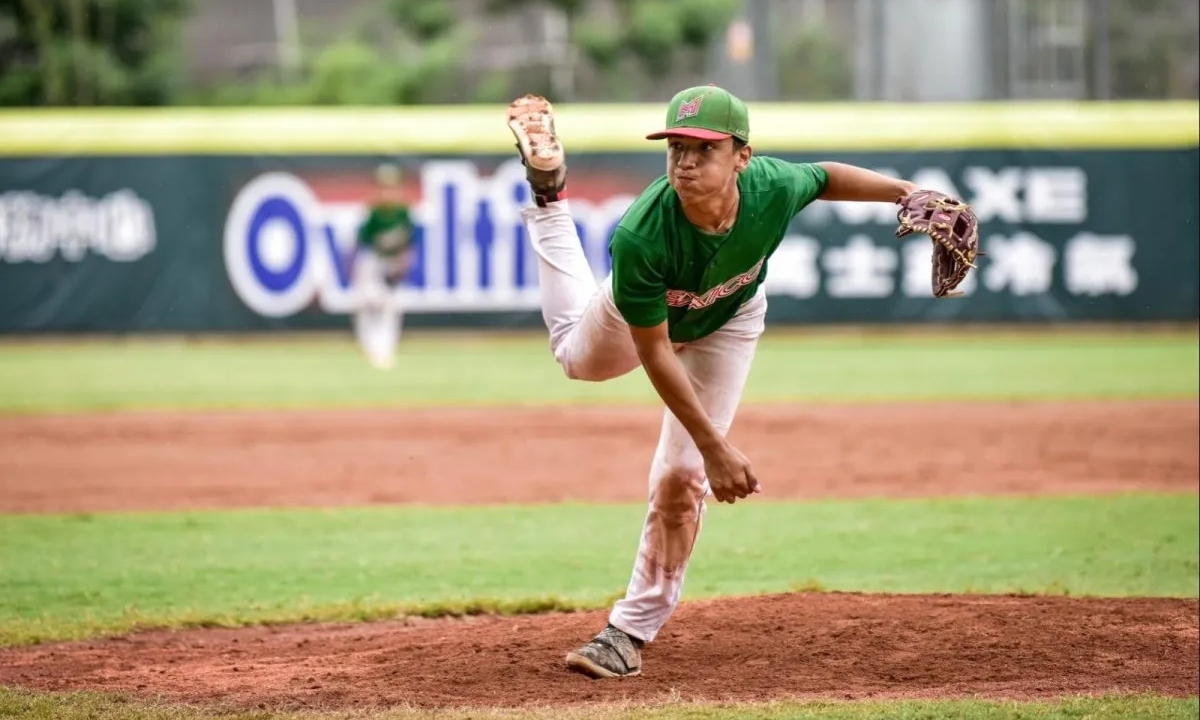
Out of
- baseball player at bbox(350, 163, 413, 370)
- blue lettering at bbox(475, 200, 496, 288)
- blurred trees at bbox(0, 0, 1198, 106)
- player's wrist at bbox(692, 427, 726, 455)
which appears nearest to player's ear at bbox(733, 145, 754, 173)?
player's wrist at bbox(692, 427, 726, 455)

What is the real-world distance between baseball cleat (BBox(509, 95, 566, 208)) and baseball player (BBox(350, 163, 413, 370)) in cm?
1088

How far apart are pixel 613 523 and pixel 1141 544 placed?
271 cm

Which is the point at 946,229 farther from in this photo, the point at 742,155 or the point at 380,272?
the point at 380,272

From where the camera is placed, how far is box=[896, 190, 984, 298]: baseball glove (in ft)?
Result: 14.9

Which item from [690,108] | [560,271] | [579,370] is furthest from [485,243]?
[690,108]

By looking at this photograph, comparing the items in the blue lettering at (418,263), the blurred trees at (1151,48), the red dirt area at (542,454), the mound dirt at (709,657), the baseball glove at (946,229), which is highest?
the blurred trees at (1151,48)

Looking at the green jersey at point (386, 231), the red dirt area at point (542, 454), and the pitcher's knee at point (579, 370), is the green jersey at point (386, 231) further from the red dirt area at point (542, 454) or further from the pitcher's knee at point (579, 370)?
the pitcher's knee at point (579, 370)

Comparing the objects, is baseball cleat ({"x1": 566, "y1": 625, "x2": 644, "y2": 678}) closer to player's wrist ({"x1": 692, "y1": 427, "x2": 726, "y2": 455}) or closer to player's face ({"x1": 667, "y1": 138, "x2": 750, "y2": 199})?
player's wrist ({"x1": 692, "y1": 427, "x2": 726, "y2": 455})

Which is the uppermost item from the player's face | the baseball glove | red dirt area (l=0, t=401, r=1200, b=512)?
the player's face

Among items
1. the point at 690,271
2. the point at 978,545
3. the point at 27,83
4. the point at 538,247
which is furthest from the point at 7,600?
the point at 27,83

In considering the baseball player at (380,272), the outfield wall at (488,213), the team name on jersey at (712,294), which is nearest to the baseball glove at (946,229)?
the team name on jersey at (712,294)

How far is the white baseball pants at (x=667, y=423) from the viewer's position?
15.8 ft

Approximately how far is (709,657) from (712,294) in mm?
1248

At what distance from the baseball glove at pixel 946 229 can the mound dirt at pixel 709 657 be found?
1255mm
